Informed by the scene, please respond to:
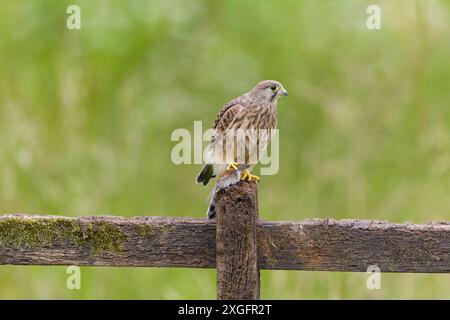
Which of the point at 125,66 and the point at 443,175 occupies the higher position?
the point at 125,66

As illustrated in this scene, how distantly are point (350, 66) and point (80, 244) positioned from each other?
11.6ft

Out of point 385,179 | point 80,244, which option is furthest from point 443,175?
point 80,244

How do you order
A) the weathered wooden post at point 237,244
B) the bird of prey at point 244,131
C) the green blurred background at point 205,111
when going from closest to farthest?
the weathered wooden post at point 237,244, the bird of prey at point 244,131, the green blurred background at point 205,111

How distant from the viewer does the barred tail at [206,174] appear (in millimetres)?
4773

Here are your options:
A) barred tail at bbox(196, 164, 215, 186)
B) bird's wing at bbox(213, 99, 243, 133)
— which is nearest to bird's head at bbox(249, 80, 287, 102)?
bird's wing at bbox(213, 99, 243, 133)

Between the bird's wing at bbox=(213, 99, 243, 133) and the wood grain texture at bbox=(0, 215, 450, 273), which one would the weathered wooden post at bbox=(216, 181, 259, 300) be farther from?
the bird's wing at bbox=(213, 99, 243, 133)

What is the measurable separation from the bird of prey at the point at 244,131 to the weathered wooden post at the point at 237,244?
152 cm

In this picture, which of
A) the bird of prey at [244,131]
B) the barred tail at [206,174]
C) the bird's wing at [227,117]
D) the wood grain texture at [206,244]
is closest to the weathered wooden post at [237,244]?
the wood grain texture at [206,244]

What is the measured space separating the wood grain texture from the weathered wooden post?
0.09 meters

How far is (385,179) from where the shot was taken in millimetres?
5961

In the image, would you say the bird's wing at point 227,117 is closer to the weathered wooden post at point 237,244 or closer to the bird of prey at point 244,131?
the bird of prey at point 244,131
